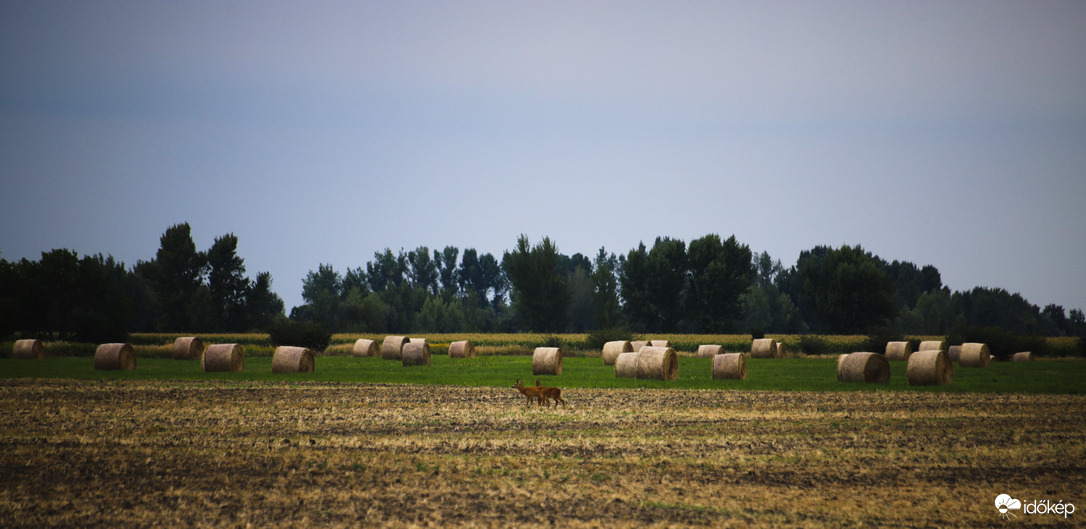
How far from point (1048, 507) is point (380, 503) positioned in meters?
7.50

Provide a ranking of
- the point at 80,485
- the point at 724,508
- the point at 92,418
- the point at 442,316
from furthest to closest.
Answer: the point at 442,316 < the point at 92,418 < the point at 80,485 < the point at 724,508

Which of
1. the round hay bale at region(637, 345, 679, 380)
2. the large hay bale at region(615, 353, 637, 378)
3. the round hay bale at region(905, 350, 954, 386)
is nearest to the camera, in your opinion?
the round hay bale at region(905, 350, 954, 386)

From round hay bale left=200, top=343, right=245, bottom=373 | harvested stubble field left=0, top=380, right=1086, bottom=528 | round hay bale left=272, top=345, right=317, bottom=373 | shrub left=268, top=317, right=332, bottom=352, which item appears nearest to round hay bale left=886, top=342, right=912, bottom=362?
harvested stubble field left=0, top=380, right=1086, bottom=528

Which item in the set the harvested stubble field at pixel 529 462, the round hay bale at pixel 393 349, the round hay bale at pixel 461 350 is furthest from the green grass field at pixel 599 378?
the round hay bale at pixel 461 350

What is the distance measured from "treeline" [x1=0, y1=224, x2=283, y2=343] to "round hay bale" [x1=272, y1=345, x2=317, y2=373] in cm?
4080

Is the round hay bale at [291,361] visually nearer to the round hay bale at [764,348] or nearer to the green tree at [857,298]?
the round hay bale at [764,348]

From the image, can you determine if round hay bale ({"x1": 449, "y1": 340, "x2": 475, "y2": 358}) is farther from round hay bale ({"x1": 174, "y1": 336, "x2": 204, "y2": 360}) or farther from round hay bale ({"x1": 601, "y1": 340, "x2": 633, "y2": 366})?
round hay bale ({"x1": 174, "y1": 336, "x2": 204, "y2": 360})

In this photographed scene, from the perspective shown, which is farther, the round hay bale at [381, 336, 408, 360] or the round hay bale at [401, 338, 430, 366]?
A: the round hay bale at [381, 336, 408, 360]

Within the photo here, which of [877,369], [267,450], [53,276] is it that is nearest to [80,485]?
[267,450]

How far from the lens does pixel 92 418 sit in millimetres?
17859

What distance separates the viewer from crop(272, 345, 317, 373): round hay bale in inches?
1356

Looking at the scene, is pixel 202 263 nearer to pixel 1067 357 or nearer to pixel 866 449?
pixel 1067 357

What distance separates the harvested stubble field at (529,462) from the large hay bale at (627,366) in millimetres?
9466

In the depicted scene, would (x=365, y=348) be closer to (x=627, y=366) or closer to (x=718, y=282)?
(x=627, y=366)
